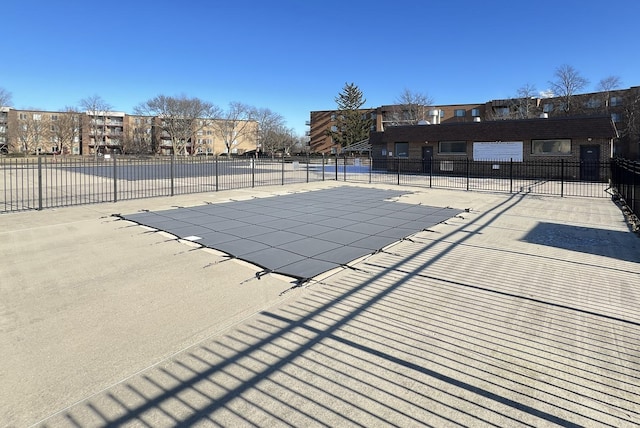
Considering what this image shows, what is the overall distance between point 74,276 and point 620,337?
6850mm

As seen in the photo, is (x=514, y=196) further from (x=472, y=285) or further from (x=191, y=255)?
(x=191, y=255)

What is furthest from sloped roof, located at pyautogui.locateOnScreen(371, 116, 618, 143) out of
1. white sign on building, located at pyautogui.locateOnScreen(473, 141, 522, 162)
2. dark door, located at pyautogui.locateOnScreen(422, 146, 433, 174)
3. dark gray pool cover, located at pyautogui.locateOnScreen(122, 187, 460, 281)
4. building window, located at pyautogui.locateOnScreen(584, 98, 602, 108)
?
building window, located at pyautogui.locateOnScreen(584, 98, 602, 108)

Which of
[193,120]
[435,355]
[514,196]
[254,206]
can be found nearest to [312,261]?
[435,355]

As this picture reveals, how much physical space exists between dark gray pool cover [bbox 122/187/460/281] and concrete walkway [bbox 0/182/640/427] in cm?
57

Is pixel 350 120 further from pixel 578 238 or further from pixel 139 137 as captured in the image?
pixel 578 238

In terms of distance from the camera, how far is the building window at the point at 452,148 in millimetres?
30878

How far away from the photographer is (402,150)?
114ft

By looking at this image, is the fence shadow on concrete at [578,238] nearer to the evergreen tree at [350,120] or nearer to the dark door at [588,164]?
the dark door at [588,164]

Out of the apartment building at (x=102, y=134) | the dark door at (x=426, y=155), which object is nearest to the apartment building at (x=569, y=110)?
the dark door at (x=426, y=155)

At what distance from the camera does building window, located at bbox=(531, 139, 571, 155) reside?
26.6 metres

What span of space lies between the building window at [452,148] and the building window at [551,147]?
15.9 feet

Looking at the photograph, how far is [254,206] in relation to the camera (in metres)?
12.9

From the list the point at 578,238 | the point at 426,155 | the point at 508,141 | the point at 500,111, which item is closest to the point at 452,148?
the point at 426,155

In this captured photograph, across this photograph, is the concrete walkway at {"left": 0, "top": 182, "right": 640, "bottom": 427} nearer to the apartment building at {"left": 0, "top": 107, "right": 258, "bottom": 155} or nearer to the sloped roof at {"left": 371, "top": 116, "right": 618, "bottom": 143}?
the sloped roof at {"left": 371, "top": 116, "right": 618, "bottom": 143}
